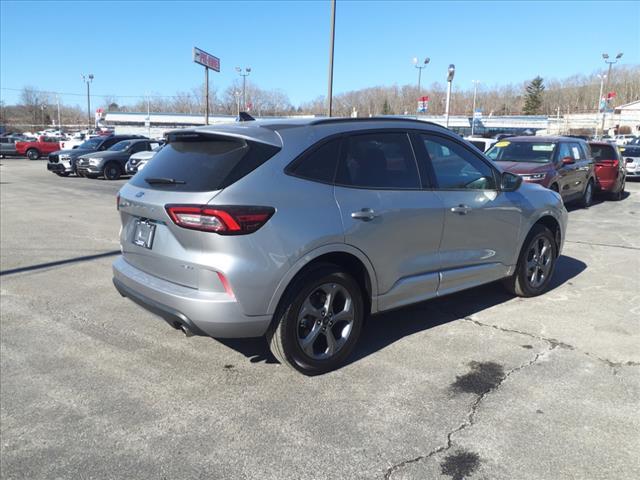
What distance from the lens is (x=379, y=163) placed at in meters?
4.01

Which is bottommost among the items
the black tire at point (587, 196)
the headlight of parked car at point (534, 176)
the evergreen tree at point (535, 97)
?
the black tire at point (587, 196)

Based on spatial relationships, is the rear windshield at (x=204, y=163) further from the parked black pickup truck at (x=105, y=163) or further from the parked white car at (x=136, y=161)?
the parked black pickup truck at (x=105, y=163)

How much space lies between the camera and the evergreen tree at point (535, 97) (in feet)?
362

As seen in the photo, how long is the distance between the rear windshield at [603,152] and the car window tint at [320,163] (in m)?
13.3

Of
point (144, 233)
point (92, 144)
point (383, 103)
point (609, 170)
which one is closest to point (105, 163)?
point (92, 144)

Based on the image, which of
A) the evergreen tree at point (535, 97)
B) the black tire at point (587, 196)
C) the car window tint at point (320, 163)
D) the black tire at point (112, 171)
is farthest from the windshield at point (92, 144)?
the evergreen tree at point (535, 97)

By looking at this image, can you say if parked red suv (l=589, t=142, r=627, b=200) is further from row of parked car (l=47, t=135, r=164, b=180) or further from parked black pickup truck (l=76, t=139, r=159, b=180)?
parked black pickup truck (l=76, t=139, r=159, b=180)

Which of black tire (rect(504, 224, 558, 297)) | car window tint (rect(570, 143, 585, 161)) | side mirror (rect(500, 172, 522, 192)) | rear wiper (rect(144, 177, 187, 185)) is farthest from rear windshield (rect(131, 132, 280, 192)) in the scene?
car window tint (rect(570, 143, 585, 161))

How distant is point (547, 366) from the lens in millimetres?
3953

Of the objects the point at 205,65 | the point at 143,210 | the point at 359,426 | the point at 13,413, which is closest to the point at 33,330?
the point at 13,413

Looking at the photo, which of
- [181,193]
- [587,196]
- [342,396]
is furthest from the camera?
[587,196]

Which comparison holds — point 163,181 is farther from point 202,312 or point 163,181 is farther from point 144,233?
point 202,312

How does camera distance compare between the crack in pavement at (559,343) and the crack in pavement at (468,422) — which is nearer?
the crack in pavement at (468,422)

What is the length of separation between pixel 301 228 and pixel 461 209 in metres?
1.74
